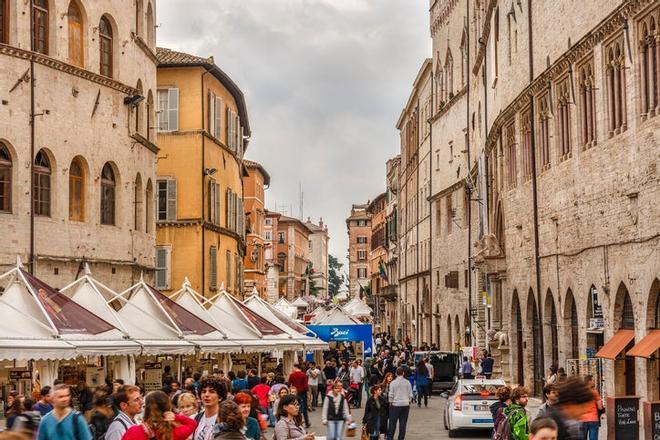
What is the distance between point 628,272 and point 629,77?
3823 mm

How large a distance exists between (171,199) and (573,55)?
23.2m

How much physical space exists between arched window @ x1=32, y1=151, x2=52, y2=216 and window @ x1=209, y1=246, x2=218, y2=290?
62.9ft

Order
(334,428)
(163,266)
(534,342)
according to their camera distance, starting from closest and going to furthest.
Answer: (334,428) < (534,342) < (163,266)

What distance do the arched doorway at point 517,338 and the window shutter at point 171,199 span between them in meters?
16.0

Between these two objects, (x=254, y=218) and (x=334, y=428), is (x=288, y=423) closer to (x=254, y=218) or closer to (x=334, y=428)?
(x=334, y=428)

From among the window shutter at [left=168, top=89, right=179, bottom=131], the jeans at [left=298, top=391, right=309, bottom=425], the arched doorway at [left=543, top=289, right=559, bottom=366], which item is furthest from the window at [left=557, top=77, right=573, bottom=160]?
the window shutter at [left=168, top=89, right=179, bottom=131]

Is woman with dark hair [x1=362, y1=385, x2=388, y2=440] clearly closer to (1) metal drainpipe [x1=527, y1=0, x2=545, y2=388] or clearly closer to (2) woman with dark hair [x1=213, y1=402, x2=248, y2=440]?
(1) metal drainpipe [x1=527, y1=0, x2=545, y2=388]

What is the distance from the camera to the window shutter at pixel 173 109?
48.7m

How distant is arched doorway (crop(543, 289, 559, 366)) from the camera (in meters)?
32.5

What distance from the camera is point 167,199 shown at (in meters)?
48.7

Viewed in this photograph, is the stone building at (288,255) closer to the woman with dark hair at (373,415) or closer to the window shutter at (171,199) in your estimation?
the window shutter at (171,199)

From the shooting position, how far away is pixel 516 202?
1487 inches

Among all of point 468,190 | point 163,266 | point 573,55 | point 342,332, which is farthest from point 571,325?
point 468,190

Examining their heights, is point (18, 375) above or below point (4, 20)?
below
